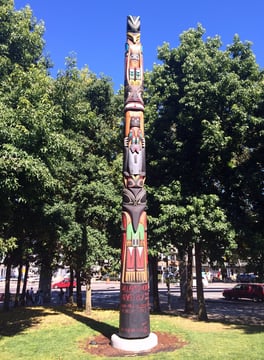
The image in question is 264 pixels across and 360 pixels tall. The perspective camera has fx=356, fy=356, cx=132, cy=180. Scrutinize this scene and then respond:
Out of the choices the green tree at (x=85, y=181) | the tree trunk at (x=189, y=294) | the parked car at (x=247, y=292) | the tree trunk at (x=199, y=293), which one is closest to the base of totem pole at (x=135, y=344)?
the tree trunk at (x=199, y=293)

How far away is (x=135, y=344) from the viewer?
12.4 metres

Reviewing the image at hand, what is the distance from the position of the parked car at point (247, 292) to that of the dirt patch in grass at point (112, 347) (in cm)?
2189

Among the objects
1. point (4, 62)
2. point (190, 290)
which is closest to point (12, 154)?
point (4, 62)

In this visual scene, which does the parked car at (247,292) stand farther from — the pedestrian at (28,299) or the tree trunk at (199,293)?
the pedestrian at (28,299)

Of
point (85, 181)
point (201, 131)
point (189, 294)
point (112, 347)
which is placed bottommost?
point (112, 347)

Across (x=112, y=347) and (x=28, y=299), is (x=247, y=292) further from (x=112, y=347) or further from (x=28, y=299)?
(x=112, y=347)

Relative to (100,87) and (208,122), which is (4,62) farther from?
(208,122)

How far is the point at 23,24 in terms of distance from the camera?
19.2 m

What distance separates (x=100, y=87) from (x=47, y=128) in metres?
11.9

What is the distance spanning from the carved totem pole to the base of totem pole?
6.0 inches

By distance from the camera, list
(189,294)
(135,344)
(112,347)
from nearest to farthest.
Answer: (135,344) < (112,347) < (189,294)

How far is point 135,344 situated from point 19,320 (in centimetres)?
942

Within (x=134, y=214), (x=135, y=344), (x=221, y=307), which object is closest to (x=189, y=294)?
(x=221, y=307)

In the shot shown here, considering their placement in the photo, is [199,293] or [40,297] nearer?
[199,293]
